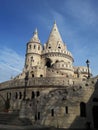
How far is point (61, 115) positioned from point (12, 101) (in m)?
14.2

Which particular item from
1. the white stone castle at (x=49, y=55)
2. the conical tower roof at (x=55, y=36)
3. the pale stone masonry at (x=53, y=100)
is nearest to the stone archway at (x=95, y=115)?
the pale stone masonry at (x=53, y=100)

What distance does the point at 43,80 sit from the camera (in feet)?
118

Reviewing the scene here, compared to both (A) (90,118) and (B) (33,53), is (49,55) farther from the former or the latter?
(A) (90,118)

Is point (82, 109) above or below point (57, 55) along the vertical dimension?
below

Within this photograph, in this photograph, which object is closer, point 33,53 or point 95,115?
point 95,115

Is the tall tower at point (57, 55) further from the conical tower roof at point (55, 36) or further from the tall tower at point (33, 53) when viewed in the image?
the tall tower at point (33, 53)

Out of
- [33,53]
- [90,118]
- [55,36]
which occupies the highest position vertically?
[55,36]

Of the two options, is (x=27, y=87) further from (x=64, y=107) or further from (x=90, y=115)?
(x=90, y=115)

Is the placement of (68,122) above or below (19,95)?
below

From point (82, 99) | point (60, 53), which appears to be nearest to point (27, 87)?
point (82, 99)

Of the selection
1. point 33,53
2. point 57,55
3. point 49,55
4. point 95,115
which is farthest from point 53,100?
point 33,53

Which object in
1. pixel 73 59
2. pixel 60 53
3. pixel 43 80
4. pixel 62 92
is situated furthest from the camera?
pixel 73 59

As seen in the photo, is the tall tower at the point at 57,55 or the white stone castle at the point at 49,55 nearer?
the tall tower at the point at 57,55

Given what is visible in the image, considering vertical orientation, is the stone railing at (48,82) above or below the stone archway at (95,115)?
above
